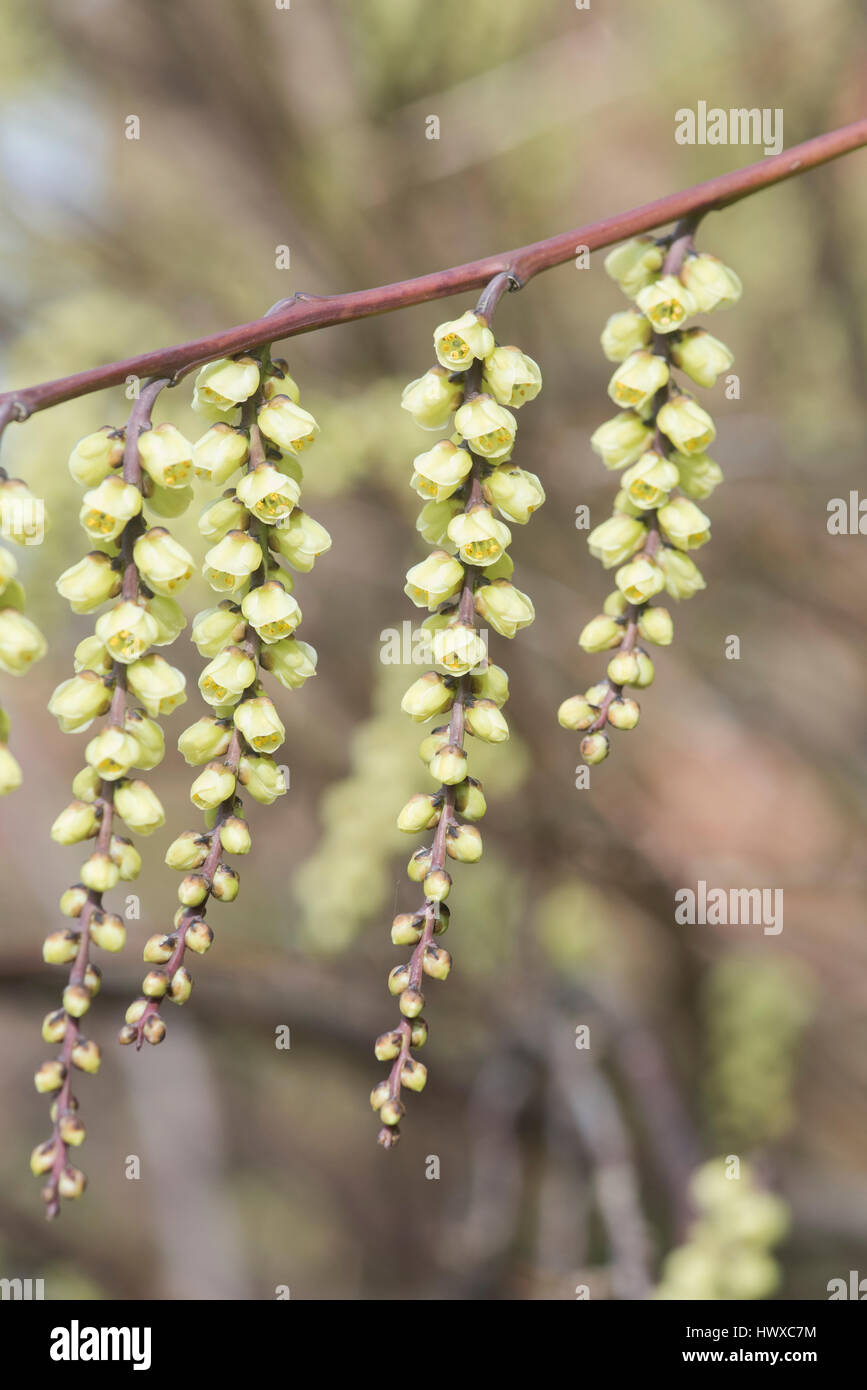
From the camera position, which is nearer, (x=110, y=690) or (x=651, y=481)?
(x=110, y=690)

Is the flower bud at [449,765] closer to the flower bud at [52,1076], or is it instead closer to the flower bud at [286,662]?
the flower bud at [286,662]

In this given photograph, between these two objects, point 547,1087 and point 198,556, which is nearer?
point 198,556

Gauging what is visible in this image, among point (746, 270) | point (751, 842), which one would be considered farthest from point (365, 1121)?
point (746, 270)

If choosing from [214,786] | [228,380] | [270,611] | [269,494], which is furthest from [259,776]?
[228,380]

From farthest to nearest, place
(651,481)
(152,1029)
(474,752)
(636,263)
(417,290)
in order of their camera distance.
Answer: (474,752) < (636,263) < (651,481) < (417,290) < (152,1029)

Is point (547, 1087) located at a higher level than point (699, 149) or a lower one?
lower

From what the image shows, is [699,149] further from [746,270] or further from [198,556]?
[198,556]

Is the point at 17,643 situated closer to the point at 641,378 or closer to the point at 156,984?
the point at 156,984
